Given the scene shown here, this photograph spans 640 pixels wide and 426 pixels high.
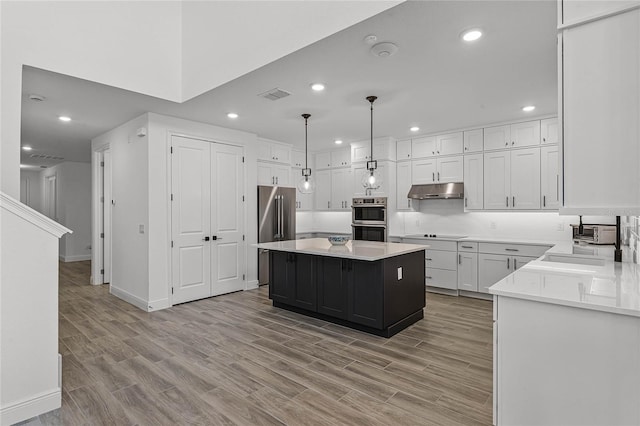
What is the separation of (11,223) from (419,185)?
546 cm

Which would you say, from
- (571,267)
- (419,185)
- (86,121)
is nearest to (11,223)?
(86,121)

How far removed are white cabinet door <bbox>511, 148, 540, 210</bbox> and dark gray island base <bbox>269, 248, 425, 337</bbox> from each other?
2.04 meters

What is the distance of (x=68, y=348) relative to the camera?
3.38 metres

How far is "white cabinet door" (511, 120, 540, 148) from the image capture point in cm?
496

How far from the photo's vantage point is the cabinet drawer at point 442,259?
5410 millimetres

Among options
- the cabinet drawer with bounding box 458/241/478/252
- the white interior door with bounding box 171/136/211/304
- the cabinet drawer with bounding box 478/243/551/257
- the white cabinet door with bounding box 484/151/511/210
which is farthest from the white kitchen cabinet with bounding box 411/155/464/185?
the white interior door with bounding box 171/136/211/304

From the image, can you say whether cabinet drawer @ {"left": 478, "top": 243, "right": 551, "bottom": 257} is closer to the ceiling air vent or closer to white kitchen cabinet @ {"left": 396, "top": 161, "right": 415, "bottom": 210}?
white kitchen cabinet @ {"left": 396, "top": 161, "right": 415, "bottom": 210}

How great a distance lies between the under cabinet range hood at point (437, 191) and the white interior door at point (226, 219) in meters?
3.06

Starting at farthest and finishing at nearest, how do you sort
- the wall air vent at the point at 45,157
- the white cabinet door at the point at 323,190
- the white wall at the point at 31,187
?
the white wall at the point at 31,187 < the wall air vent at the point at 45,157 < the white cabinet door at the point at 323,190

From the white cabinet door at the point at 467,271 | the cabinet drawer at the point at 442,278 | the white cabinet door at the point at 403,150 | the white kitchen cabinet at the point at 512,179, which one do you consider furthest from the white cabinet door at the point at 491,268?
the white cabinet door at the point at 403,150

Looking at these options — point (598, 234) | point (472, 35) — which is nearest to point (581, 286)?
point (472, 35)

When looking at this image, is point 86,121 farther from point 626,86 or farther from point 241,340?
point 626,86

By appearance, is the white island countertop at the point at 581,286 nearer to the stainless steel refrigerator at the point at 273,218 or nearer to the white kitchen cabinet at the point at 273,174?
the stainless steel refrigerator at the point at 273,218

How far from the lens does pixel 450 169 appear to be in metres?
5.74
